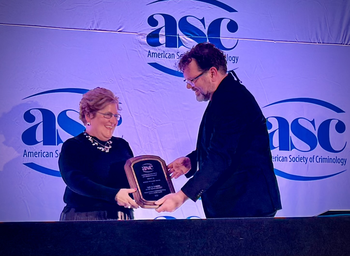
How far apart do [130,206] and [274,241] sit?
124 centimetres

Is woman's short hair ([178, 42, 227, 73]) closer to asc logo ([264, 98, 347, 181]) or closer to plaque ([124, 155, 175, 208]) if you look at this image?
asc logo ([264, 98, 347, 181])

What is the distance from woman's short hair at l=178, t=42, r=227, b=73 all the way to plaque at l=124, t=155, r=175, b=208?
77 cm

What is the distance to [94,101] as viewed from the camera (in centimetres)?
307

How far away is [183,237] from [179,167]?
0.58m

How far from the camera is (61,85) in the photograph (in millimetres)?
3045

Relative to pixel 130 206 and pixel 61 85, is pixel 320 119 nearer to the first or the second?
pixel 130 206

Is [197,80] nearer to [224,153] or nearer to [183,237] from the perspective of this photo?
[224,153]

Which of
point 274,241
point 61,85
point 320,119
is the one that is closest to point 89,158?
point 61,85

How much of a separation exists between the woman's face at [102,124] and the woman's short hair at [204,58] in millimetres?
665

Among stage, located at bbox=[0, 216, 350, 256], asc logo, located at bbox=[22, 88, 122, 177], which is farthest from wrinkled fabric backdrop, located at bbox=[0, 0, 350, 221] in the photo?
stage, located at bbox=[0, 216, 350, 256]

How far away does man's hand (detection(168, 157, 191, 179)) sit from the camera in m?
3.12

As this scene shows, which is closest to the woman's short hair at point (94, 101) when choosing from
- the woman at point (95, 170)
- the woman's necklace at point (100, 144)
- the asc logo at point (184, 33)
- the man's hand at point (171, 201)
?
the woman at point (95, 170)

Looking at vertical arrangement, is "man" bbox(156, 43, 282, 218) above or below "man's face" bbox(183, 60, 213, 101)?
below

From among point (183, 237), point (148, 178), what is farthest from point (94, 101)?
point (183, 237)
